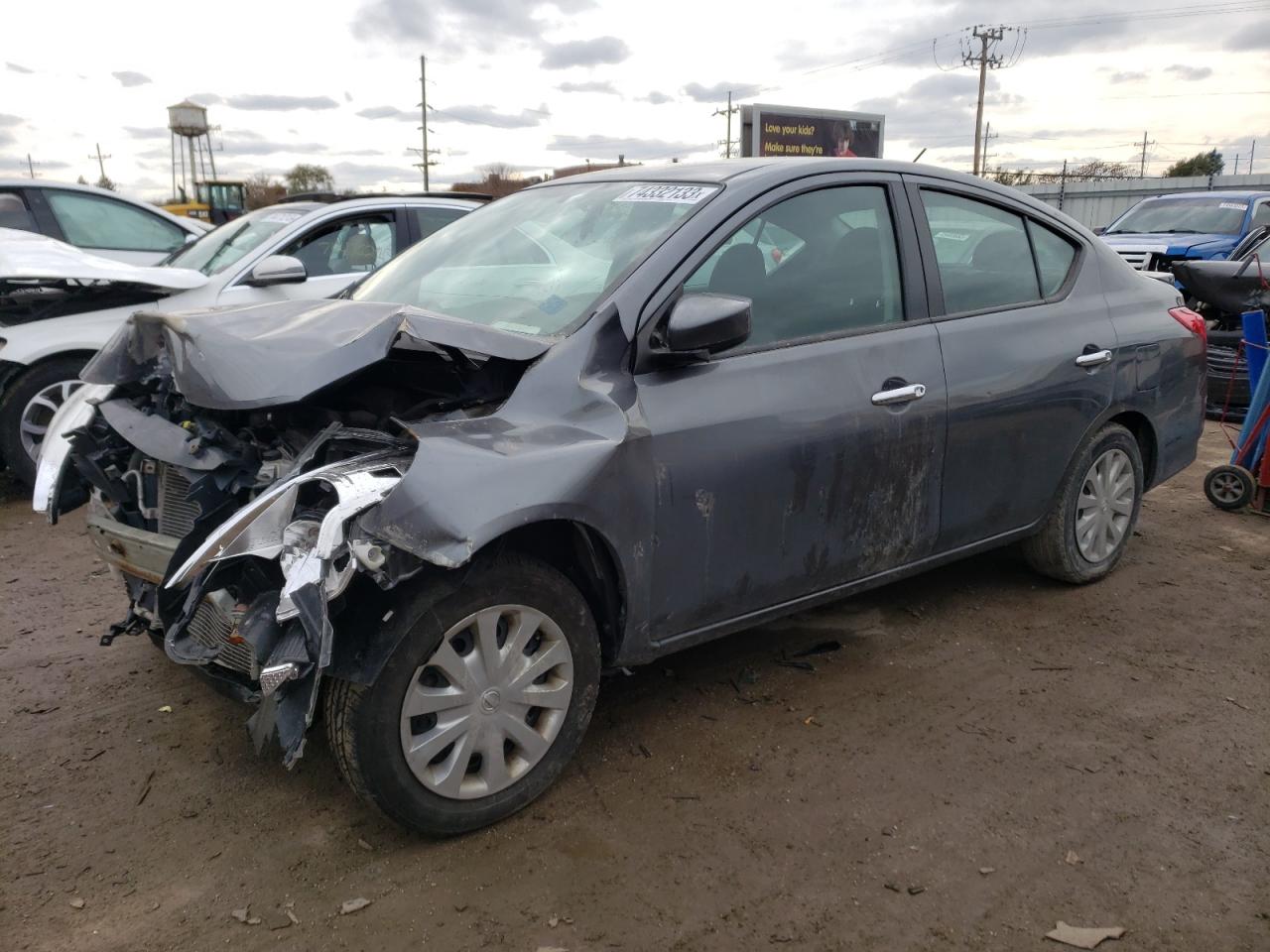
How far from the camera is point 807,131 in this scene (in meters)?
21.1

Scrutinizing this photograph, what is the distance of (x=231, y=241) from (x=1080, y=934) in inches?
271

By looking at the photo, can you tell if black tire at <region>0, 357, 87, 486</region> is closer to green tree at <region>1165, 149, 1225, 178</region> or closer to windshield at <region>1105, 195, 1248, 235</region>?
windshield at <region>1105, 195, 1248, 235</region>

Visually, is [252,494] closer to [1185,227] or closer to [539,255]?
[539,255]

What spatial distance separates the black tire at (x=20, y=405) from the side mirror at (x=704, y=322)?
4.79m

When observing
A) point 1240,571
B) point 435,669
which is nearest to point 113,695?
point 435,669

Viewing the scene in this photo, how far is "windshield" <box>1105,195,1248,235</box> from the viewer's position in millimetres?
12469

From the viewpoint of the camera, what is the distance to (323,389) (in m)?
2.77

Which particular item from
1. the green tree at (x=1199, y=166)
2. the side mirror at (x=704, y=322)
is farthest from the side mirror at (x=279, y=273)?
the green tree at (x=1199, y=166)

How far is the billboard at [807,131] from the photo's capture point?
2008 cm

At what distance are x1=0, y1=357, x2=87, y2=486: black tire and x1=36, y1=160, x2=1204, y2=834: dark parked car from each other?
283 cm

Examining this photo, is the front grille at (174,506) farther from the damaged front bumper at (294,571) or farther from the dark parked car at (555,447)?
the damaged front bumper at (294,571)

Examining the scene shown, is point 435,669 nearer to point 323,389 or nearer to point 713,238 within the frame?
point 323,389

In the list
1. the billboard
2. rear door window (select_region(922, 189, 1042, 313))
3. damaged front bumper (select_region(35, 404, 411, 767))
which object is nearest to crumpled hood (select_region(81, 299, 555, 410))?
damaged front bumper (select_region(35, 404, 411, 767))

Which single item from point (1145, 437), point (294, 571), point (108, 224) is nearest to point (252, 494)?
point (294, 571)
